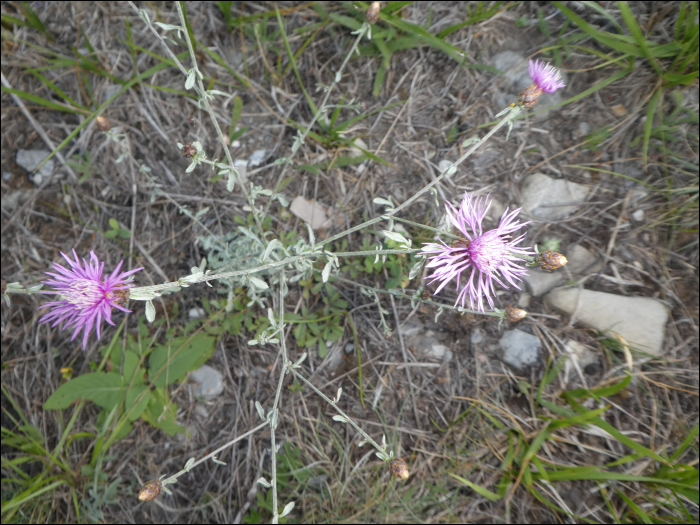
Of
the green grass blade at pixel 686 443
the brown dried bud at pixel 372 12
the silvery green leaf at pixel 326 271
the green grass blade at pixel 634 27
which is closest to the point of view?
the silvery green leaf at pixel 326 271

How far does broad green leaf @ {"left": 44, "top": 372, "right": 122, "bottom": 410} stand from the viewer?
2475 millimetres

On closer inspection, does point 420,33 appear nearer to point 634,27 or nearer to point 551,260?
point 634,27

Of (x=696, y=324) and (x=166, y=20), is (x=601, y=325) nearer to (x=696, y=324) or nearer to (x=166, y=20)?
(x=696, y=324)

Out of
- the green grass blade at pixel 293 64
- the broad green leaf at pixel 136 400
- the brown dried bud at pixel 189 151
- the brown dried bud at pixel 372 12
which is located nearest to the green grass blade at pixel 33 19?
the green grass blade at pixel 293 64

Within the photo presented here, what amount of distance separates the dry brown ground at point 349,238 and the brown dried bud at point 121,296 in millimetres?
1117

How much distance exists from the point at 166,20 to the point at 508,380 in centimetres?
336

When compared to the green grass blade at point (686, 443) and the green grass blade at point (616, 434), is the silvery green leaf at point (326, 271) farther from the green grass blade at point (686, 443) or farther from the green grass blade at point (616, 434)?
the green grass blade at point (686, 443)

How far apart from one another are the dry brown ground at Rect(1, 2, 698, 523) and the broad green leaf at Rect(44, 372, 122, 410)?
0.96ft

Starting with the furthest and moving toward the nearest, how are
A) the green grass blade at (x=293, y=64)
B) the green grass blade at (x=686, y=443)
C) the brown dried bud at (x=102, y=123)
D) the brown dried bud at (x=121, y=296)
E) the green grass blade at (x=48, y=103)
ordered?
the green grass blade at (x=48, y=103)
the green grass blade at (x=293, y=64)
the green grass blade at (x=686, y=443)
the brown dried bud at (x=102, y=123)
the brown dried bud at (x=121, y=296)

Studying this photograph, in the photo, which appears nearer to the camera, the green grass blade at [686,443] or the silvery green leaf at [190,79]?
the silvery green leaf at [190,79]

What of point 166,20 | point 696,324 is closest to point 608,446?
point 696,324

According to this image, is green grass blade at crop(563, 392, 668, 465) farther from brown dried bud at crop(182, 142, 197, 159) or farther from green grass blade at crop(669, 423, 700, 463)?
brown dried bud at crop(182, 142, 197, 159)

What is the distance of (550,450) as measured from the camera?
2539 mm

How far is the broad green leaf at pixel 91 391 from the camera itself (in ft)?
8.12
